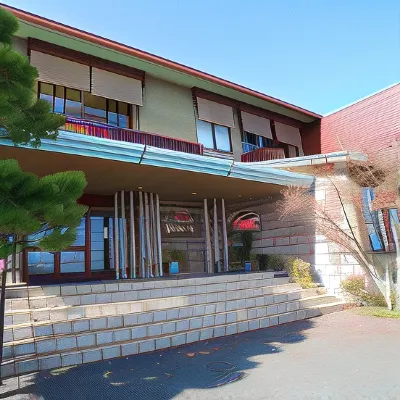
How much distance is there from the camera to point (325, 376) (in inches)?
189

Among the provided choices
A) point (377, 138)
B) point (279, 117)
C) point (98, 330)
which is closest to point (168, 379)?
point (98, 330)

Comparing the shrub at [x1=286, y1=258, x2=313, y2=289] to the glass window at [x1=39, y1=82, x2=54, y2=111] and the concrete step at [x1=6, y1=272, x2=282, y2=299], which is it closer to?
the concrete step at [x1=6, y1=272, x2=282, y2=299]

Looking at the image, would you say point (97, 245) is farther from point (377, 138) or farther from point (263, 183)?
point (377, 138)

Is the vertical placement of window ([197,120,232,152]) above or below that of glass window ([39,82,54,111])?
below

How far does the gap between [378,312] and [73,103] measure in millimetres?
9877

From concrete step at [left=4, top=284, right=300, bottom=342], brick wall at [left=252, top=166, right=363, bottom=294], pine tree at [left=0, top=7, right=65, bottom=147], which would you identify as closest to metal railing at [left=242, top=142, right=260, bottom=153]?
brick wall at [left=252, top=166, right=363, bottom=294]

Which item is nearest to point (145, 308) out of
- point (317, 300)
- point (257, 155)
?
point (317, 300)

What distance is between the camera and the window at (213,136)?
1286cm

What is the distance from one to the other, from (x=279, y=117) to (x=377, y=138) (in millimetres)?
4010

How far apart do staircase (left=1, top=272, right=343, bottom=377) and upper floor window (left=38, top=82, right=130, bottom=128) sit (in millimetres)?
5487

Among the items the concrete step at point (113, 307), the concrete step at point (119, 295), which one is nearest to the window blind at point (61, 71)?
the concrete step at point (119, 295)

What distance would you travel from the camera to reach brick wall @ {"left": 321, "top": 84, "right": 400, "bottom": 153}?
481 inches

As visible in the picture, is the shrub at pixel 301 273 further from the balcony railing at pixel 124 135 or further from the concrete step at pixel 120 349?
the balcony railing at pixel 124 135

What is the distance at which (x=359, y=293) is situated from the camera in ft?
32.0
